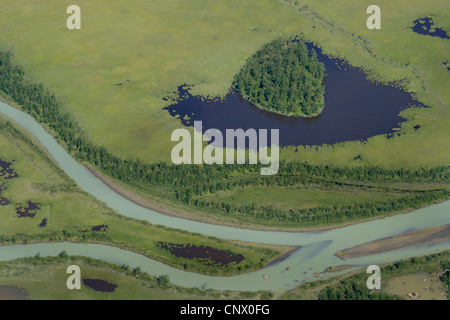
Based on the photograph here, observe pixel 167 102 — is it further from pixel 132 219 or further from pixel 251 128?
pixel 132 219

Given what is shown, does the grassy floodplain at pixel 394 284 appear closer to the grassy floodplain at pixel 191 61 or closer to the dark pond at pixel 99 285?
the grassy floodplain at pixel 191 61

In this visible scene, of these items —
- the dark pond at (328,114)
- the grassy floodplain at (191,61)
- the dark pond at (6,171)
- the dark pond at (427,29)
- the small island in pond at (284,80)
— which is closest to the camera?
the dark pond at (6,171)

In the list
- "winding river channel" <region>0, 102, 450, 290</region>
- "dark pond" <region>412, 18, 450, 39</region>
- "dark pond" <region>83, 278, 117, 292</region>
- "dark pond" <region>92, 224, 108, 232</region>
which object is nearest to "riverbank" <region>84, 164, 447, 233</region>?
"winding river channel" <region>0, 102, 450, 290</region>

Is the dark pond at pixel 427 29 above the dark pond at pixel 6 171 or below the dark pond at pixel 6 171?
above

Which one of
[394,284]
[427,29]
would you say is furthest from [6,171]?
[427,29]

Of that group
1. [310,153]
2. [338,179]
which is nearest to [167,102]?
[310,153]

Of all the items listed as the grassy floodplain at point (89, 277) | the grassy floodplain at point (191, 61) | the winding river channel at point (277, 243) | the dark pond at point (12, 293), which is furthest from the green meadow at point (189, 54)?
the dark pond at point (12, 293)

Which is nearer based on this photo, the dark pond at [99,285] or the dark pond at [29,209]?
the dark pond at [99,285]
